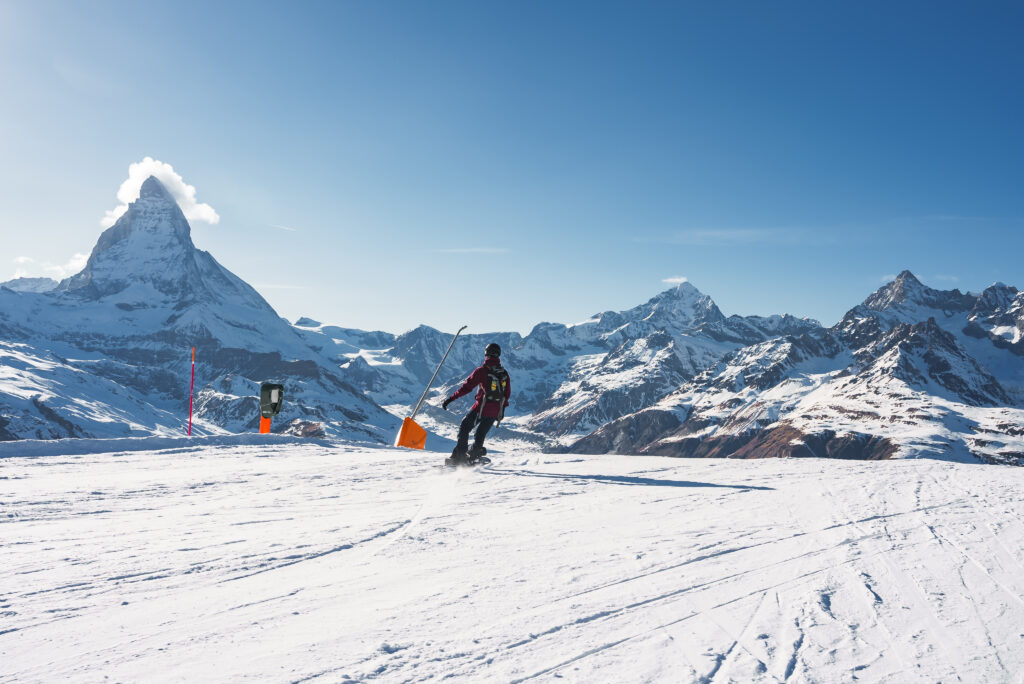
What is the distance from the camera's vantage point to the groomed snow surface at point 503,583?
3.82m

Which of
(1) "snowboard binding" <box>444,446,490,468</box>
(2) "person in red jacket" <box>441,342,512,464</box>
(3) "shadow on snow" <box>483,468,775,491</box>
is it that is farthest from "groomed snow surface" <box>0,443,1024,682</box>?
(2) "person in red jacket" <box>441,342,512,464</box>

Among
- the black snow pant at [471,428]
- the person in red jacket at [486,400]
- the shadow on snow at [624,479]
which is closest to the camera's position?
the shadow on snow at [624,479]

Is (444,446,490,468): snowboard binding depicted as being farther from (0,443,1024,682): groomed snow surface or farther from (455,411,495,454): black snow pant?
(0,443,1024,682): groomed snow surface

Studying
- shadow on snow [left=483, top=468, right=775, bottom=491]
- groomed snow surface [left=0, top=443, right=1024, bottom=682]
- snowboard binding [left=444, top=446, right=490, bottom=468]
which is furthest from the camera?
snowboard binding [left=444, top=446, right=490, bottom=468]

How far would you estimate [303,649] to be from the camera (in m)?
3.93

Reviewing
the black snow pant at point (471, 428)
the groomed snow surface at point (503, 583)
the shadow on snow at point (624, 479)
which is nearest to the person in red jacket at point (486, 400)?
the black snow pant at point (471, 428)

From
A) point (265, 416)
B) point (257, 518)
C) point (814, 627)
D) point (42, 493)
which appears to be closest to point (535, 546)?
point (814, 627)

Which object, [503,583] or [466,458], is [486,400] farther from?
[503,583]

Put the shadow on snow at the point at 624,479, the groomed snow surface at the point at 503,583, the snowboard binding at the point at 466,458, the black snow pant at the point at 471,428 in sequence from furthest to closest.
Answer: the black snow pant at the point at 471,428
the snowboard binding at the point at 466,458
the shadow on snow at the point at 624,479
the groomed snow surface at the point at 503,583

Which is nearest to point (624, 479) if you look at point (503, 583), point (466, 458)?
point (466, 458)

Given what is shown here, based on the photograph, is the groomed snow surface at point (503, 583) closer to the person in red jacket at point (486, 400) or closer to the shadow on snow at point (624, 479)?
the shadow on snow at point (624, 479)

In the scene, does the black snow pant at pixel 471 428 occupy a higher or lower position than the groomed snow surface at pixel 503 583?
higher

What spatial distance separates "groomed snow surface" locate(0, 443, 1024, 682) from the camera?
151 inches

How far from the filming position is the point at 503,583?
17.6 feet
